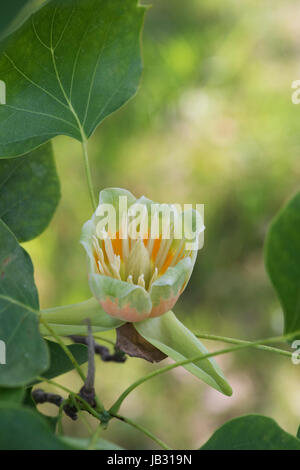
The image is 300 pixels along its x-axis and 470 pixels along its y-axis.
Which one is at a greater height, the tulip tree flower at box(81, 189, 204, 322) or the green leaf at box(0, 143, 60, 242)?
the green leaf at box(0, 143, 60, 242)

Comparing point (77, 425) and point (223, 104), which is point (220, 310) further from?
point (223, 104)

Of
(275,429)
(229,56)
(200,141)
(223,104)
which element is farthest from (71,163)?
(275,429)

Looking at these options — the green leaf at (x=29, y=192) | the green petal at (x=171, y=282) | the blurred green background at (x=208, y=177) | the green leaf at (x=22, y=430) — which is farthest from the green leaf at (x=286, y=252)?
the blurred green background at (x=208, y=177)

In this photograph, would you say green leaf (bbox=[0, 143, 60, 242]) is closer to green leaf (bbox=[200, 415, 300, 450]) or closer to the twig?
the twig

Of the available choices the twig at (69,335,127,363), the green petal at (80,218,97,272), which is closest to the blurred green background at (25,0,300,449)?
the twig at (69,335,127,363)

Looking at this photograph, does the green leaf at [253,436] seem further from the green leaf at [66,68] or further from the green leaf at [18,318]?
the green leaf at [66,68]
